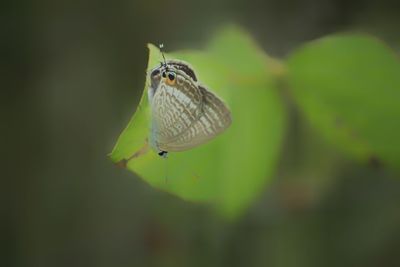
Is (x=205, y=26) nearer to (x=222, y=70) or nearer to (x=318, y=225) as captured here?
(x=222, y=70)

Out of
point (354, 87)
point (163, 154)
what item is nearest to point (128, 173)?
point (163, 154)

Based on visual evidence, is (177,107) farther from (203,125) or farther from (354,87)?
(354,87)

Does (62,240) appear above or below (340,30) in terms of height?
below

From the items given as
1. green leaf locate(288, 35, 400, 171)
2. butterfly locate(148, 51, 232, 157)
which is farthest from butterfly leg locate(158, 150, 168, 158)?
green leaf locate(288, 35, 400, 171)

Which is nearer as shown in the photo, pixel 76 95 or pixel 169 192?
pixel 169 192

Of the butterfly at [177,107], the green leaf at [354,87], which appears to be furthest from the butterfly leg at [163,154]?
the green leaf at [354,87]

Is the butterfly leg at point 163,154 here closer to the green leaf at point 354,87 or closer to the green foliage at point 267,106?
the green foliage at point 267,106

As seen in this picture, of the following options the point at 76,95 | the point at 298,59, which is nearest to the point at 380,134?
the point at 298,59
